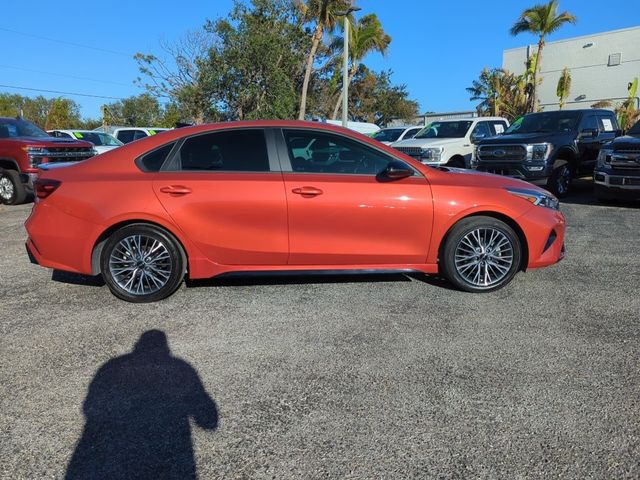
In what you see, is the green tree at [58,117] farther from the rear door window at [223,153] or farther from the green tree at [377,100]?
the rear door window at [223,153]

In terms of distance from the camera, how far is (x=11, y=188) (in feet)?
35.9

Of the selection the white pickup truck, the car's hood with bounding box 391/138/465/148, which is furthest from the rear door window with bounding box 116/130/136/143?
the car's hood with bounding box 391/138/465/148

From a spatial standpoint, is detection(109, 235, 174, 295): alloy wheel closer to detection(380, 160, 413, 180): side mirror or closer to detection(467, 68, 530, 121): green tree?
detection(380, 160, 413, 180): side mirror

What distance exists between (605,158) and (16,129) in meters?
12.6

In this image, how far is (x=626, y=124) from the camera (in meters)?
25.9

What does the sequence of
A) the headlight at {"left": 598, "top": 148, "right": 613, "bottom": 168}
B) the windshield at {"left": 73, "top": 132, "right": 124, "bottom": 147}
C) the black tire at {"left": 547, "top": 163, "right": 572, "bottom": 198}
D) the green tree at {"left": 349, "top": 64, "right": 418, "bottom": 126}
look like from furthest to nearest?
the green tree at {"left": 349, "top": 64, "right": 418, "bottom": 126} < the windshield at {"left": 73, "top": 132, "right": 124, "bottom": 147} < the black tire at {"left": 547, "top": 163, "right": 572, "bottom": 198} < the headlight at {"left": 598, "top": 148, "right": 613, "bottom": 168}

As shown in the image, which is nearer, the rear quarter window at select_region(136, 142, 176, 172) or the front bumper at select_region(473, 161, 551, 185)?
the rear quarter window at select_region(136, 142, 176, 172)

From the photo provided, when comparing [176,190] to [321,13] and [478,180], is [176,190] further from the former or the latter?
[321,13]

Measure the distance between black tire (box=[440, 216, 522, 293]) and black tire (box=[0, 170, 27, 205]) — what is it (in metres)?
9.82

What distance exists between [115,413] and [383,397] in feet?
5.03

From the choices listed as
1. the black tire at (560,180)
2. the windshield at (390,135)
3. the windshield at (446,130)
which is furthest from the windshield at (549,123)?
the windshield at (390,135)

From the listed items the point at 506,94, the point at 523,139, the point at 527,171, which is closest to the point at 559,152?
the point at 523,139

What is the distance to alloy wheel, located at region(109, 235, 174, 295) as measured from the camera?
4.48 m

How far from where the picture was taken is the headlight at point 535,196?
4.83 m
